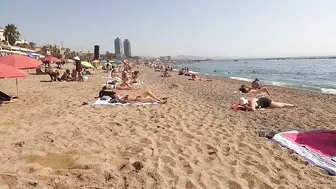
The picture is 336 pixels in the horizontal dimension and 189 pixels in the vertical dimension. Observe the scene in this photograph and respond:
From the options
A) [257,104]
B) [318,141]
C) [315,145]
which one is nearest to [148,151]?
[315,145]

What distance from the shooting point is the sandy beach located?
3.24 meters

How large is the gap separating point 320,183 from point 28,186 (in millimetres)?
3540

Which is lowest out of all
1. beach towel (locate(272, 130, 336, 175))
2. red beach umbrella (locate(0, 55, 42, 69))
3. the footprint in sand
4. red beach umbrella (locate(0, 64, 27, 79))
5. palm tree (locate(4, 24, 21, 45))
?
beach towel (locate(272, 130, 336, 175))

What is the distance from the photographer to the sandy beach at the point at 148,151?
128 inches

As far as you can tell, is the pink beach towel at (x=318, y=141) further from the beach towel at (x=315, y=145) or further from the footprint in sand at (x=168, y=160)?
the footprint in sand at (x=168, y=160)

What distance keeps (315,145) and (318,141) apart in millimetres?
224

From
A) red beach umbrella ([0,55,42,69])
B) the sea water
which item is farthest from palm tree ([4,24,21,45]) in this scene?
red beach umbrella ([0,55,42,69])

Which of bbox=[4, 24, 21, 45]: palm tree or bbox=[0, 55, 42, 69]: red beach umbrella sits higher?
bbox=[4, 24, 21, 45]: palm tree

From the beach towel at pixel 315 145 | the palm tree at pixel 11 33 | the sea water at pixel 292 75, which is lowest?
the sea water at pixel 292 75

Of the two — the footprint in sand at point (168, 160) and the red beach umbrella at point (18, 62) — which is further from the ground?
the red beach umbrella at point (18, 62)

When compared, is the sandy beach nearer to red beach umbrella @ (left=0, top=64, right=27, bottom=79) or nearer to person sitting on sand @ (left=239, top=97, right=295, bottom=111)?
person sitting on sand @ (left=239, top=97, right=295, bottom=111)

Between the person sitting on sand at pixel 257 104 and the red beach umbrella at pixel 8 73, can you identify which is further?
the person sitting on sand at pixel 257 104

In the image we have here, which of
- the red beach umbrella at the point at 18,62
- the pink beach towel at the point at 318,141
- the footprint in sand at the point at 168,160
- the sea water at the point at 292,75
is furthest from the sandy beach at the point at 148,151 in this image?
the sea water at the point at 292,75

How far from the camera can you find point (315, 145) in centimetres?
481
